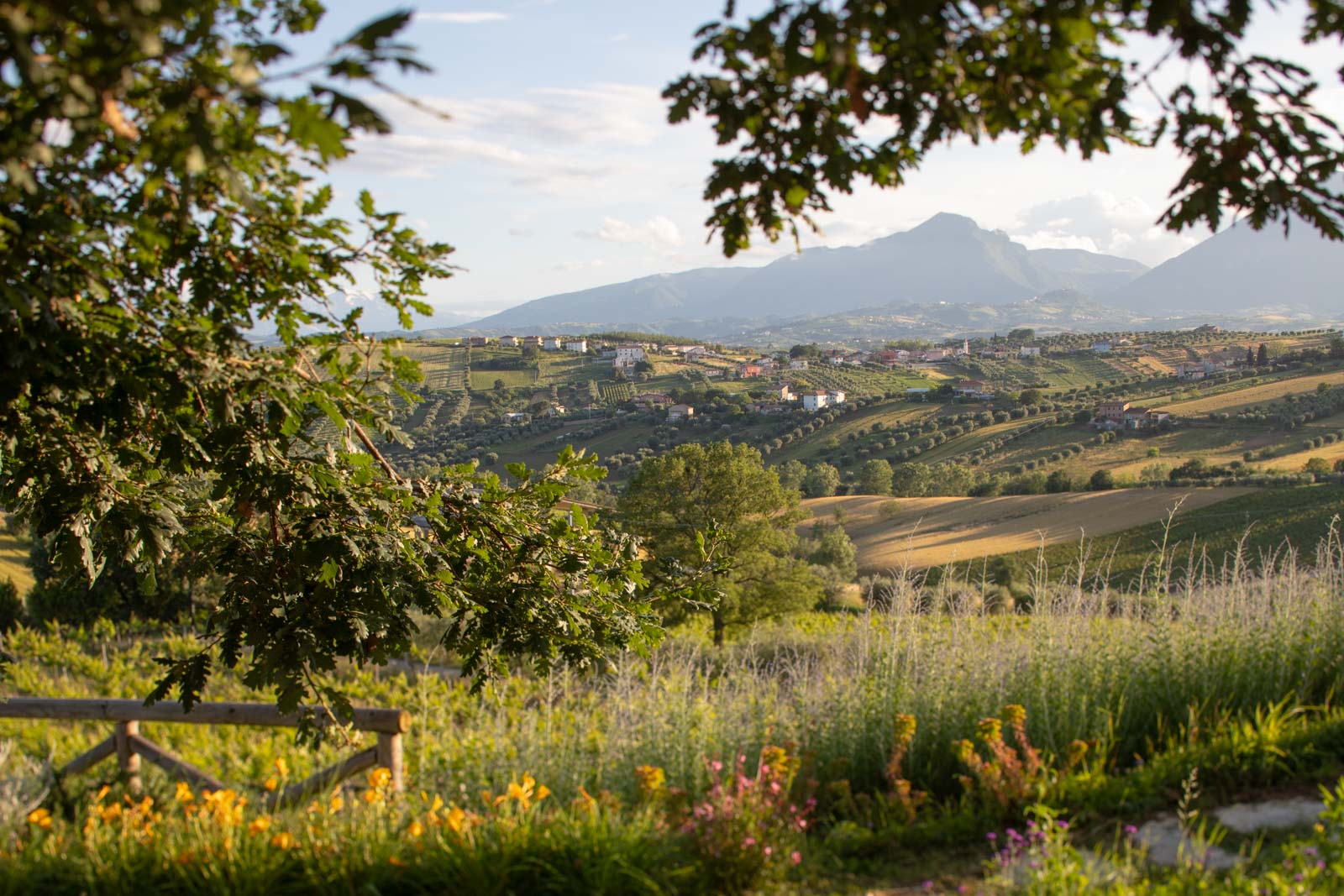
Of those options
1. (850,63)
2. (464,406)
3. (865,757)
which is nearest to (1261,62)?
(850,63)

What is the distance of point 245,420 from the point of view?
8.29 ft

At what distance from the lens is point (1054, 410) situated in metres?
62.9

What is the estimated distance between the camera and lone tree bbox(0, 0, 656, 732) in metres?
1.87

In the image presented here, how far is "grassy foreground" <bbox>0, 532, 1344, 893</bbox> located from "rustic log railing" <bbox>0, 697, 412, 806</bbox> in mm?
202

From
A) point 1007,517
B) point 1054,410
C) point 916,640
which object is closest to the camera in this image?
point 916,640

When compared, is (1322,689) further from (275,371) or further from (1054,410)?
(1054,410)

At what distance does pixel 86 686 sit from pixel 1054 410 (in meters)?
62.9

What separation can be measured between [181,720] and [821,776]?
12.3 feet

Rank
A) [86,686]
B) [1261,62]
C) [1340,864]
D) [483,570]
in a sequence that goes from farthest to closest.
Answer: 1. [86,686]
2. [483,570]
3. [1340,864]
4. [1261,62]

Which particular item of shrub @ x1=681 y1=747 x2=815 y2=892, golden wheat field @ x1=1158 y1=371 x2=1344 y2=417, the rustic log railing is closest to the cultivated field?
the rustic log railing

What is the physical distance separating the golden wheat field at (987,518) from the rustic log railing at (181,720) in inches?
1025

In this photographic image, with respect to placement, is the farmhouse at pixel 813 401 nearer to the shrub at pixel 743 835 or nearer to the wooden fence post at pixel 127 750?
the wooden fence post at pixel 127 750

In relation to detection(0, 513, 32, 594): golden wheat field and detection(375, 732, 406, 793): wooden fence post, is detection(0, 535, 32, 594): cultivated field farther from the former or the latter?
detection(375, 732, 406, 793): wooden fence post

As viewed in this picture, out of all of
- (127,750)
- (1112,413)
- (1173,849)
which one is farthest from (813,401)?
(1173,849)
